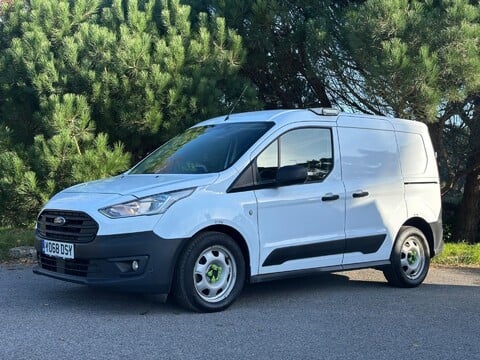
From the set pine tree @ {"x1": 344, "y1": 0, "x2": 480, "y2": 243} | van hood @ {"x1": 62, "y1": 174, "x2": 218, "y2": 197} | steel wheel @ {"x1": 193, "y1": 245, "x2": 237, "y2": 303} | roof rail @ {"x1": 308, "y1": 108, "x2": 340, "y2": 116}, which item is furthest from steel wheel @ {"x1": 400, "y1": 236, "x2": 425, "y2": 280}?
pine tree @ {"x1": 344, "y1": 0, "x2": 480, "y2": 243}

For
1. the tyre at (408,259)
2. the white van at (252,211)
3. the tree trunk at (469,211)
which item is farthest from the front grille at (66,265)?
the tree trunk at (469,211)

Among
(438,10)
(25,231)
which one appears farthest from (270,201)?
(25,231)

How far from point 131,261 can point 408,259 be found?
3892mm

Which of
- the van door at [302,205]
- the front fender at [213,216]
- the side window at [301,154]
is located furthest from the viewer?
the side window at [301,154]

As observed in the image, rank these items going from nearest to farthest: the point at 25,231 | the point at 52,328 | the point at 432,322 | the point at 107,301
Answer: the point at 52,328, the point at 432,322, the point at 107,301, the point at 25,231

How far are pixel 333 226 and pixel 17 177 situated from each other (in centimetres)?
664

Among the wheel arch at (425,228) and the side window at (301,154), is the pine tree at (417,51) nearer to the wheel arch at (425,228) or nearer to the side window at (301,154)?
the wheel arch at (425,228)

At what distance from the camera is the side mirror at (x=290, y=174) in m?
6.65

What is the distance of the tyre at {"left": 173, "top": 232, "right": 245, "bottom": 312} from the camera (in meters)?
6.09

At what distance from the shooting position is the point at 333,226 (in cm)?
719

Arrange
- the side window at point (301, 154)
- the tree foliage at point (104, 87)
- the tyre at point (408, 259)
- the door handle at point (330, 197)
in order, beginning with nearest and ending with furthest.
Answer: the side window at point (301, 154), the door handle at point (330, 197), the tyre at point (408, 259), the tree foliage at point (104, 87)

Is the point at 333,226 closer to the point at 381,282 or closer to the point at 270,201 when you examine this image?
the point at 270,201

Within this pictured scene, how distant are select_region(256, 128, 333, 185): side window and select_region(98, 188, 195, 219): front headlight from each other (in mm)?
1103

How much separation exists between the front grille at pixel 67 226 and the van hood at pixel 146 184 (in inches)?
13.7
